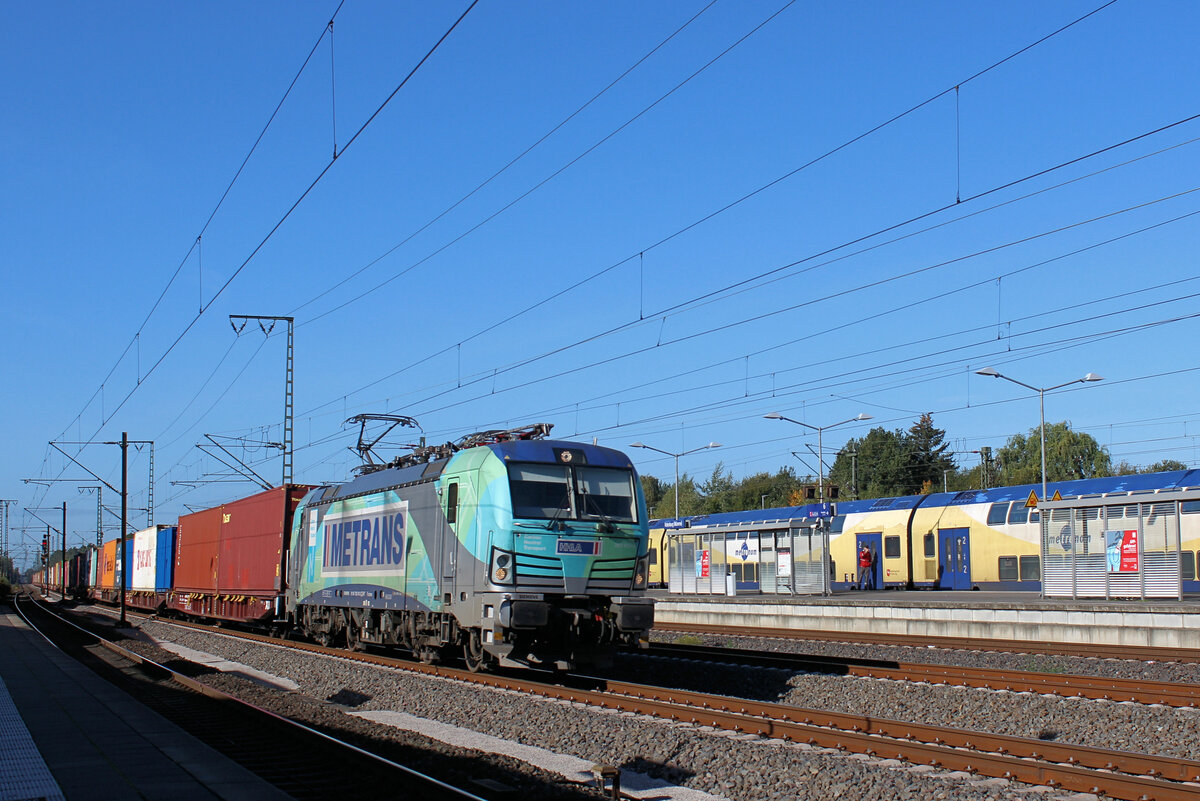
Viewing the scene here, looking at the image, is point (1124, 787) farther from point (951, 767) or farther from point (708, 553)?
point (708, 553)

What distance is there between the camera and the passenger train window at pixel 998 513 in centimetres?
3406

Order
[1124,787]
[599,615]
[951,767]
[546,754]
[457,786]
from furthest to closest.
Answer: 1. [599,615]
2. [546,754]
3. [951,767]
4. [457,786]
5. [1124,787]

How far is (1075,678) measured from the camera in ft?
44.4

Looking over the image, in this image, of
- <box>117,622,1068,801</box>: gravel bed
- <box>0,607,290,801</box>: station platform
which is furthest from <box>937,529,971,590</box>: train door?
<box>0,607,290,801</box>: station platform

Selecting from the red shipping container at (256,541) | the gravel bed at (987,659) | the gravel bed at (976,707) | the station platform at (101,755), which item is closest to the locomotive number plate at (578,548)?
the gravel bed at (976,707)

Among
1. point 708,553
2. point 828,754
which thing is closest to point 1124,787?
point 828,754

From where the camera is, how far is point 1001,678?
14148 mm

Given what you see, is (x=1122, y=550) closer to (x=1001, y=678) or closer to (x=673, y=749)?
(x=1001, y=678)

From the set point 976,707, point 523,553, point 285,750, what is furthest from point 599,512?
point 285,750

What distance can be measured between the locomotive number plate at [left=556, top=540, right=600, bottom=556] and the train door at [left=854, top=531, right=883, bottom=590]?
25.5 metres

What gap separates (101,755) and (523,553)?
240 inches

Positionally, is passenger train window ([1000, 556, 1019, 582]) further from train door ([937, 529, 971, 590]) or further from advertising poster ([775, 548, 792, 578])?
advertising poster ([775, 548, 792, 578])

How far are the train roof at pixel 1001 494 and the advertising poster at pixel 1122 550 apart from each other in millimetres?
3289

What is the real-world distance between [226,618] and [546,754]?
24279mm
